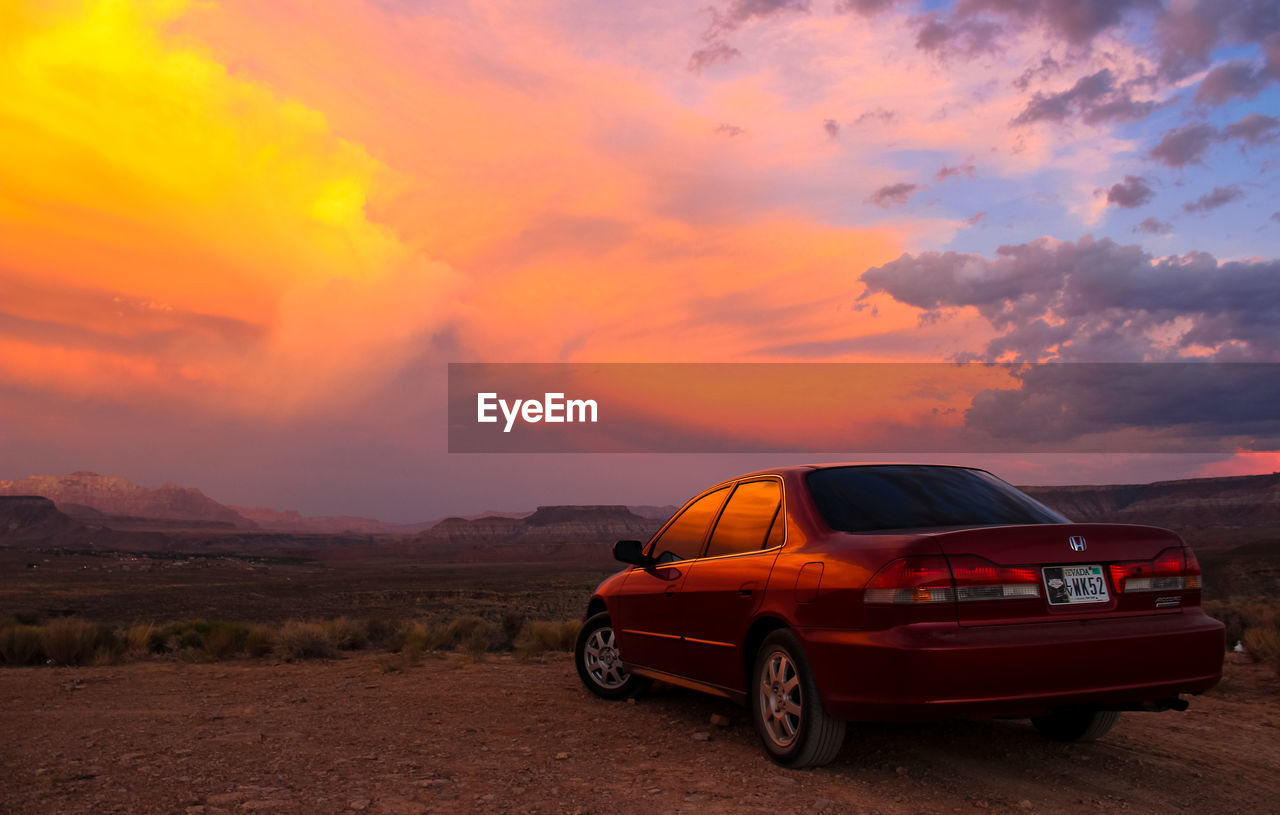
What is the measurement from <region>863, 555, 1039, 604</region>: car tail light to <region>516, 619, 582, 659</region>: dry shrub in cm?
803

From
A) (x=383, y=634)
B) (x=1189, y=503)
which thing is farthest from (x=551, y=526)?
(x=383, y=634)

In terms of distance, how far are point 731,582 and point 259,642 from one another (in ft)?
29.6

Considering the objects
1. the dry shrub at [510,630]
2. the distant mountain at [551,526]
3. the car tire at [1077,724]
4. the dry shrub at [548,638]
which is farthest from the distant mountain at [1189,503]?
the car tire at [1077,724]

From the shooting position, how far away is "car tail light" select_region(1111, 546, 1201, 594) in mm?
4629

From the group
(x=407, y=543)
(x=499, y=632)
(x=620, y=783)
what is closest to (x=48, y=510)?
(x=407, y=543)

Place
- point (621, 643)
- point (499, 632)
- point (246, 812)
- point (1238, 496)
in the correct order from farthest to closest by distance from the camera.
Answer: point (1238, 496)
point (499, 632)
point (621, 643)
point (246, 812)

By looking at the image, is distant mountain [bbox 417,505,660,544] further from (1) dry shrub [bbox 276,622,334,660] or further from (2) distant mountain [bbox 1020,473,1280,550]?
(1) dry shrub [bbox 276,622,334,660]

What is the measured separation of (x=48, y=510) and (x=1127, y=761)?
582 ft

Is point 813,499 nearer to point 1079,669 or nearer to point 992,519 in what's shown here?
point 992,519

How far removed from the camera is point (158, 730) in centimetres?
637

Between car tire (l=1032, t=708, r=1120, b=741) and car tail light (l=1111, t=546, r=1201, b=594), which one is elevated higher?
car tail light (l=1111, t=546, r=1201, b=594)

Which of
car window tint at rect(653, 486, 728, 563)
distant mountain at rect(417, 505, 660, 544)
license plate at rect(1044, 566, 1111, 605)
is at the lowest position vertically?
distant mountain at rect(417, 505, 660, 544)

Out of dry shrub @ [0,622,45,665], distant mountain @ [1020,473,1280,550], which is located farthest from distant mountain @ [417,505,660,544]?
dry shrub @ [0,622,45,665]

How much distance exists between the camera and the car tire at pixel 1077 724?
5.60m
